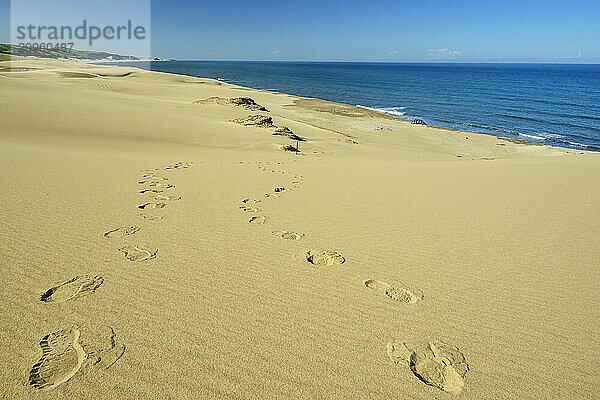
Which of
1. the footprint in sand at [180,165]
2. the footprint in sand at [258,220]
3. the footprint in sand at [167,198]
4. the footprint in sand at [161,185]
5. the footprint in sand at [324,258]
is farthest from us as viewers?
the footprint in sand at [180,165]

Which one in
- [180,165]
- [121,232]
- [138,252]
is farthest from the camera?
[180,165]

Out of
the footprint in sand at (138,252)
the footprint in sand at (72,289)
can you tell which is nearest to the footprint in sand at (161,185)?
the footprint in sand at (138,252)

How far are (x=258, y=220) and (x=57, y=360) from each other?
2.45m

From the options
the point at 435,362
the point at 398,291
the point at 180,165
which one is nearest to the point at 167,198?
the point at 180,165

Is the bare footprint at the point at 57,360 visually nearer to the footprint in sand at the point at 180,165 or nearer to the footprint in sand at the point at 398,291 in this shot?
the footprint in sand at the point at 398,291

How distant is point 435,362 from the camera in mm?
1972

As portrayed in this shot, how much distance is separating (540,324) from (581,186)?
507cm

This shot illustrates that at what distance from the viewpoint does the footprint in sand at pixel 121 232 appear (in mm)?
3246

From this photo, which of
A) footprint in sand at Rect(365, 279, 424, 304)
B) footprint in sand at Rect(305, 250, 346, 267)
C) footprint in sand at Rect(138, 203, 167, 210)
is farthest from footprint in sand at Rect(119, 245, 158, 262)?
footprint in sand at Rect(365, 279, 424, 304)

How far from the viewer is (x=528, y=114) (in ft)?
90.0

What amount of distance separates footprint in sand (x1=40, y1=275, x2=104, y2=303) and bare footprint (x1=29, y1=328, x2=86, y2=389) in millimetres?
386

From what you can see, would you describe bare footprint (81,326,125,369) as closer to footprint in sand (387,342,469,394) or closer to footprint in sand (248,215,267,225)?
footprint in sand (387,342,469,394)

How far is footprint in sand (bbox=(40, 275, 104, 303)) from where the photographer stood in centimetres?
225

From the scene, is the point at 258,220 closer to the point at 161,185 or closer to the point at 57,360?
the point at 161,185
